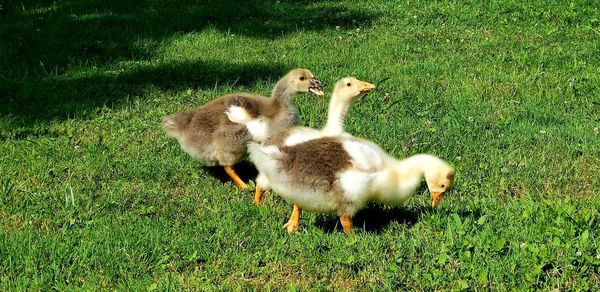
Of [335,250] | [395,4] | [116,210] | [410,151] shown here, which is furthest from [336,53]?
[335,250]

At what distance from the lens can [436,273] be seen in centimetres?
500

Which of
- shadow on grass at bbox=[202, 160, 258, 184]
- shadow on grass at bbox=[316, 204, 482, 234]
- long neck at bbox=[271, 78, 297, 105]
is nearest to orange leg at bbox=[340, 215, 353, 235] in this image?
shadow on grass at bbox=[316, 204, 482, 234]

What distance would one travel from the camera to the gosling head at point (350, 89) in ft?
21.0

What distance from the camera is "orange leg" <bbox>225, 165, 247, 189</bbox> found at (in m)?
7.25

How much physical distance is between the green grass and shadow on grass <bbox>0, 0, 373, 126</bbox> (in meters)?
0.05

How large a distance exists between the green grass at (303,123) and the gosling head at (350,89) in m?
0.96

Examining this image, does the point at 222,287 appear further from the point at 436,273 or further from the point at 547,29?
the point at 547,29

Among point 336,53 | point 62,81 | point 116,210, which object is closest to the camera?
point 116,210

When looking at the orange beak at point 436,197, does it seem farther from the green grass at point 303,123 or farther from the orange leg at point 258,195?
the orange leg at point 258,195

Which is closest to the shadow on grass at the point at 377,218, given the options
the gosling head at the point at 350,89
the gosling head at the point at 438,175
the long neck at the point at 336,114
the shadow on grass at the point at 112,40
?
the gosling head at the point at 438,175

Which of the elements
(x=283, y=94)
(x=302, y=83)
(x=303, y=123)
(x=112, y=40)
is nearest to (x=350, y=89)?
(x=302, y=83)

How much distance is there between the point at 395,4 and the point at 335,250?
30.8 ft

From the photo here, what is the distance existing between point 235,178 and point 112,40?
19.2 ft

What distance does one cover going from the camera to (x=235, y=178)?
7.34m
